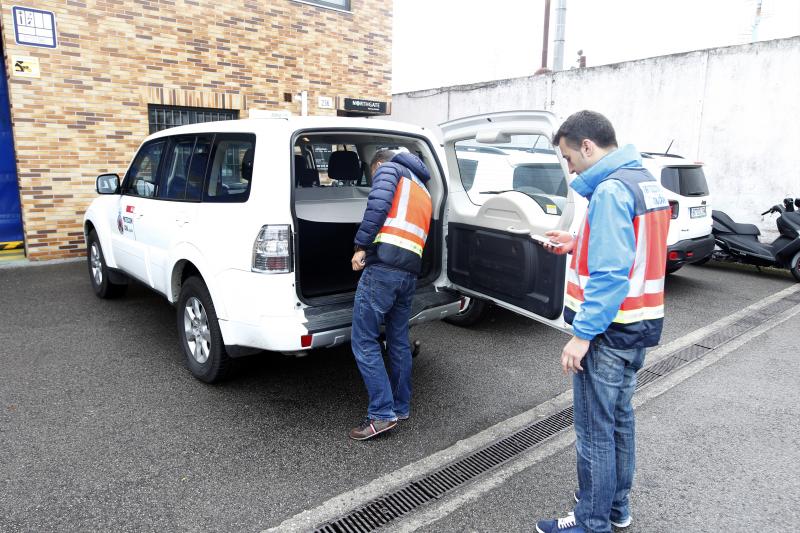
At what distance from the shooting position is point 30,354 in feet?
15.1

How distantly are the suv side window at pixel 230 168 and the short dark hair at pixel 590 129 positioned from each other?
2.00 metres

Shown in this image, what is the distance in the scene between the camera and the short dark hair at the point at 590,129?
2277 mm

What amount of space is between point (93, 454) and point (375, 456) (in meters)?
1.60

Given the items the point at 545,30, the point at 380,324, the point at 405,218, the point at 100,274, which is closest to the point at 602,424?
the point at 380,324

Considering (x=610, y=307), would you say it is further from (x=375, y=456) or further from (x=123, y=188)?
(x=123, y=188)

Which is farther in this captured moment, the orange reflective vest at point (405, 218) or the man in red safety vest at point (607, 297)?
the orange reflective vest at point (405, 218)

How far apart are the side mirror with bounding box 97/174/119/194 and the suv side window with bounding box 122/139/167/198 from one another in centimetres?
11

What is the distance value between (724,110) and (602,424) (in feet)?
32.0

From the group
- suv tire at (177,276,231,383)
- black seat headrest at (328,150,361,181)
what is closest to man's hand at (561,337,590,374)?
suv tire at (177,276,231,383)

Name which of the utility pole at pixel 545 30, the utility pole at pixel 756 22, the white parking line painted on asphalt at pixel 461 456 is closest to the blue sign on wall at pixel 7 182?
the white parking line painted on asphalt at pixel 461 456

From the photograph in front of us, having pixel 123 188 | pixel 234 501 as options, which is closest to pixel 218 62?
pixel 123 188

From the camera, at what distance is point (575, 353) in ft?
7.32

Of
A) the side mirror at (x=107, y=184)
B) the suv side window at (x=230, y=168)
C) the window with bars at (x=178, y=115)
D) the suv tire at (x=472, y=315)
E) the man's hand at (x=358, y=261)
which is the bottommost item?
the suv tire at (x=472, y=315)

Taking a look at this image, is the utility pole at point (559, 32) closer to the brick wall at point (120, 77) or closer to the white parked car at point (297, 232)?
the brick wall at point (120, 77)
